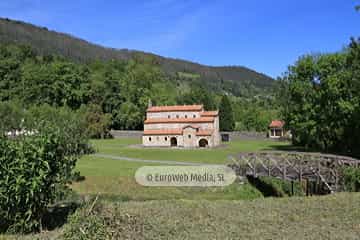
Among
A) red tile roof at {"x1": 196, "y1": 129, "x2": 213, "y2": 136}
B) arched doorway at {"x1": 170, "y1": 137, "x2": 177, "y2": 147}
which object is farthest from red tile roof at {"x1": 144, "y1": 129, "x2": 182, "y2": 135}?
red tile roof at {"x1": 196, "y1": 129, "x2": 213, "y2": 136}

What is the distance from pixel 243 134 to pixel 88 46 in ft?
479

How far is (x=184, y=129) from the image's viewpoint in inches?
2098

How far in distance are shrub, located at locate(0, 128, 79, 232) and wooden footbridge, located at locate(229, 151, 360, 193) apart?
13.5 m

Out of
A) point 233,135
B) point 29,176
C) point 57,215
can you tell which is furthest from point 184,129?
point 29,176

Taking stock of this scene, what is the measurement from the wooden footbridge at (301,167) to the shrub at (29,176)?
1345cm

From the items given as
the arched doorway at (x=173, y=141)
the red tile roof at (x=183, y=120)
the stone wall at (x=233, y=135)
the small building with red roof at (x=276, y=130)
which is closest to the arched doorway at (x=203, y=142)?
the red tile roof at (x=183, y=120)

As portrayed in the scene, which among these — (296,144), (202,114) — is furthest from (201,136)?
(296,144)

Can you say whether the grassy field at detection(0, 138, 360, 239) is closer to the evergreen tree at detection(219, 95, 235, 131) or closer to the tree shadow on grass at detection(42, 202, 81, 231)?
the tree shadow on grass at detection(42, 202, 81, 231)

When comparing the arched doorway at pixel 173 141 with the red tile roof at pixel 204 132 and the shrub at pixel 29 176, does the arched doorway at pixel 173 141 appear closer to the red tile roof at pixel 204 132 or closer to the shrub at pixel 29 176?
the red tile roof at pixel 204 132

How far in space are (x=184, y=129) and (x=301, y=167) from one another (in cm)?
3419

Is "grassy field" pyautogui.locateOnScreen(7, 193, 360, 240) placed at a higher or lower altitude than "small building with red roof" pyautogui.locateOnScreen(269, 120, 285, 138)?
lower

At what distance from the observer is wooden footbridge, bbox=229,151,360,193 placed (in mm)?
17875

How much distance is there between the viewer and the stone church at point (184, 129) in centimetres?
5284

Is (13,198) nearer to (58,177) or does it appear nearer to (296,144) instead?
(58,177)
